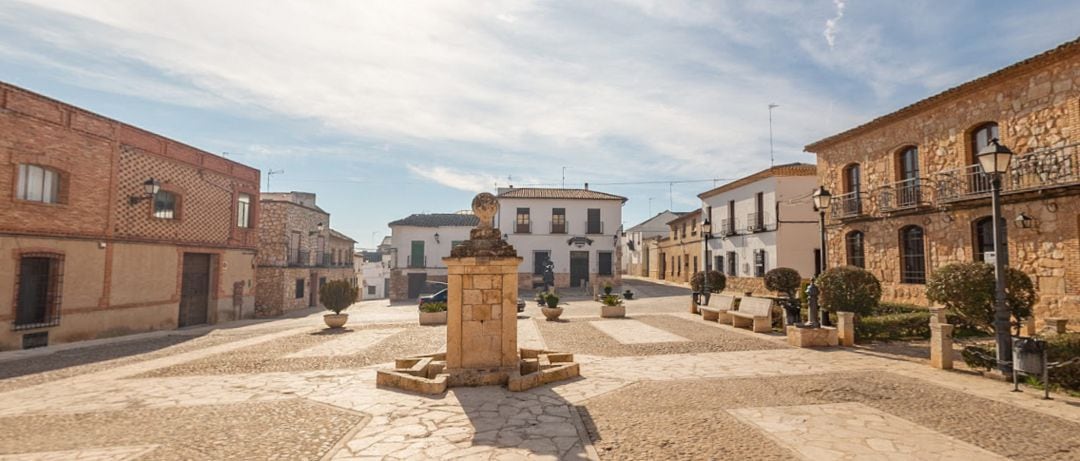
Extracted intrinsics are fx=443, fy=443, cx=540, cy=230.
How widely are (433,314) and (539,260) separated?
726 inches

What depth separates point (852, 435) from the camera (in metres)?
4.61

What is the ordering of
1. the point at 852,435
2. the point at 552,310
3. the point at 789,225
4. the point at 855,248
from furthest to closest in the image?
the point at 789,225 < the point at 855,248 < the point at 552,310 < the point at 852,435

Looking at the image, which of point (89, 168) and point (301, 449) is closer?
point (301, 449)

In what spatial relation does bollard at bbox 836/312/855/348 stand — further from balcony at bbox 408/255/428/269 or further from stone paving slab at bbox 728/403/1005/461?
balcony at bbox 408/255/428/269

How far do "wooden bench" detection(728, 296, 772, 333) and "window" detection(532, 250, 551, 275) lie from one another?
2006cm

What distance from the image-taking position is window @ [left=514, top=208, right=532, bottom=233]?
3347cm

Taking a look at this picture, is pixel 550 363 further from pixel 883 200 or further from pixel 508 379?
pixel 883 200

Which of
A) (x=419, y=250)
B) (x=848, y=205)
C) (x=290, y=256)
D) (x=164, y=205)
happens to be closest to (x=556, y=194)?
(x=419, y=250)

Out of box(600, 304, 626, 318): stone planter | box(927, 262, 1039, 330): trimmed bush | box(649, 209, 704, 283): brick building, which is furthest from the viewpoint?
box(649, 209, 704, 283): brick building

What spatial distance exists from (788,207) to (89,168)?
94.0ft

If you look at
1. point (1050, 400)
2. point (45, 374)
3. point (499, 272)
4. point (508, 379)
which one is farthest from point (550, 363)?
point (45, 374)

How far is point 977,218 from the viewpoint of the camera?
13.1m

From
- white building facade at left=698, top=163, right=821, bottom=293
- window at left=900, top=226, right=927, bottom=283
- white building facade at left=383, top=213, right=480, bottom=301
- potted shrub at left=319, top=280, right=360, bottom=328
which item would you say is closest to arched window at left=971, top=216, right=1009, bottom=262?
window at left=900, top=226, right=927, bottom=283

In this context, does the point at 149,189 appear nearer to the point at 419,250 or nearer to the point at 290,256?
the point at 290,256
